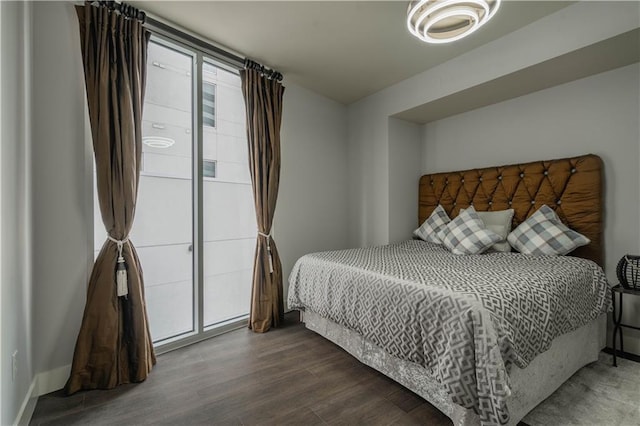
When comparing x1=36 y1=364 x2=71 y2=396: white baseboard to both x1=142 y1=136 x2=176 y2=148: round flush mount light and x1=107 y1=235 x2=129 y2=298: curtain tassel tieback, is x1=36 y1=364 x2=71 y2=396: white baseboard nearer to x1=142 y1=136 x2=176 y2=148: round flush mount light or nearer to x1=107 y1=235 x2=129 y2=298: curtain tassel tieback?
x1=107 y1=235 x2=129 y2=298: curtain tassel tieback

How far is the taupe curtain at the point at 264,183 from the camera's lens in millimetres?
2789

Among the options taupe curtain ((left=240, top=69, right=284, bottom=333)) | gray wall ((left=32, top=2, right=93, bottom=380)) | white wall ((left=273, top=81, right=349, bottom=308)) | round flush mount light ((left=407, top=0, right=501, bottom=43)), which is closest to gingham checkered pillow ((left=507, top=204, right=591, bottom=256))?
round flush mount light ((left=407, top=0, right=501, bottom=43))

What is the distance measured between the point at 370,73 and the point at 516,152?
1.77 metres

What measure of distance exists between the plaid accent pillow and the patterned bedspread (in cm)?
81

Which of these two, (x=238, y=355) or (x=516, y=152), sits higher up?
(x=516, y=152)

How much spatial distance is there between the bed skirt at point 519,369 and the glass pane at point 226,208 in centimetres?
124

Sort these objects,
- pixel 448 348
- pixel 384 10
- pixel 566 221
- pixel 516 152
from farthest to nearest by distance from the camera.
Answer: pixel 516 152 < pixel 566 221 < pixel 384 10 < pixel 448 348

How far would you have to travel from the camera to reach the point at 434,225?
327 cm

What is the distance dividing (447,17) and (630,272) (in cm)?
221

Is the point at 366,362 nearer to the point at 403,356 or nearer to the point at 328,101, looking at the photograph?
the point at 403,356

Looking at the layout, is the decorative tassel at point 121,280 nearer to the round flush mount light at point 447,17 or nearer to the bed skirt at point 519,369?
the bed skirt at point 519,369

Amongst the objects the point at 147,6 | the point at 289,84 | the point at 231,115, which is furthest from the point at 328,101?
the point at 147,6

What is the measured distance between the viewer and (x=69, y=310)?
1.89 meters

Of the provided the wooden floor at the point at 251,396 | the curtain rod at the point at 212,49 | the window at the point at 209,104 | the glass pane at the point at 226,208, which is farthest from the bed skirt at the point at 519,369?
the curtain rod at the point at 212,49
